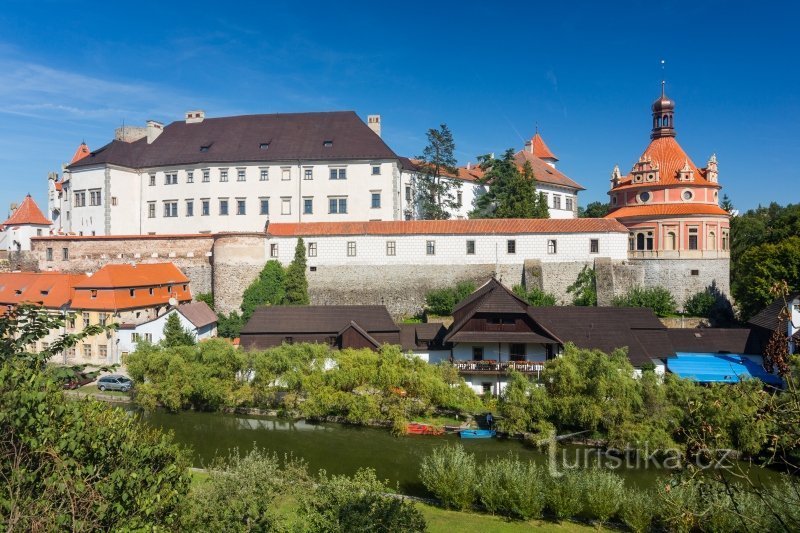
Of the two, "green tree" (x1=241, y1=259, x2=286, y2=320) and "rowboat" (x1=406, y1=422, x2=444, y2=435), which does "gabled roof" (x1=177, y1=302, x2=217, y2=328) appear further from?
"rowboat" (x1=406, y1=422, x2=444, y2=435)

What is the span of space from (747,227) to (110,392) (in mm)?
49329

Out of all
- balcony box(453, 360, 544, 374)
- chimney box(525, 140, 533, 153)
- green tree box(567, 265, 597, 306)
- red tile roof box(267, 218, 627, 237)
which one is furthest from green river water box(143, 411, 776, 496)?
chimney box(525, 140, 533, 153)

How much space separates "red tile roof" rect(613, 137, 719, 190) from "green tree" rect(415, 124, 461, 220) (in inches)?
499

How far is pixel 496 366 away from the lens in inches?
971

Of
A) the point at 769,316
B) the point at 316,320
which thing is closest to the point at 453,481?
the point at 316,320

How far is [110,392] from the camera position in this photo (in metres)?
25.6

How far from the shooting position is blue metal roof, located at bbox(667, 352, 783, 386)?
77.1 ft

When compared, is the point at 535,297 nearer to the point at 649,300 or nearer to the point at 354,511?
the point at 649,300

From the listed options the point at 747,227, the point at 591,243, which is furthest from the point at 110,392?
the point at 747,227

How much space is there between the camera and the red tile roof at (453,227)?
33.5 meters

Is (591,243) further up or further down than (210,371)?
further up

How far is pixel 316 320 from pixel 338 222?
28.9 ft

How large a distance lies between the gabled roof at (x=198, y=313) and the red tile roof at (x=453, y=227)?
6.03m

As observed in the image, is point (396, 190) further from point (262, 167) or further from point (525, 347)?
point (525, 347)
